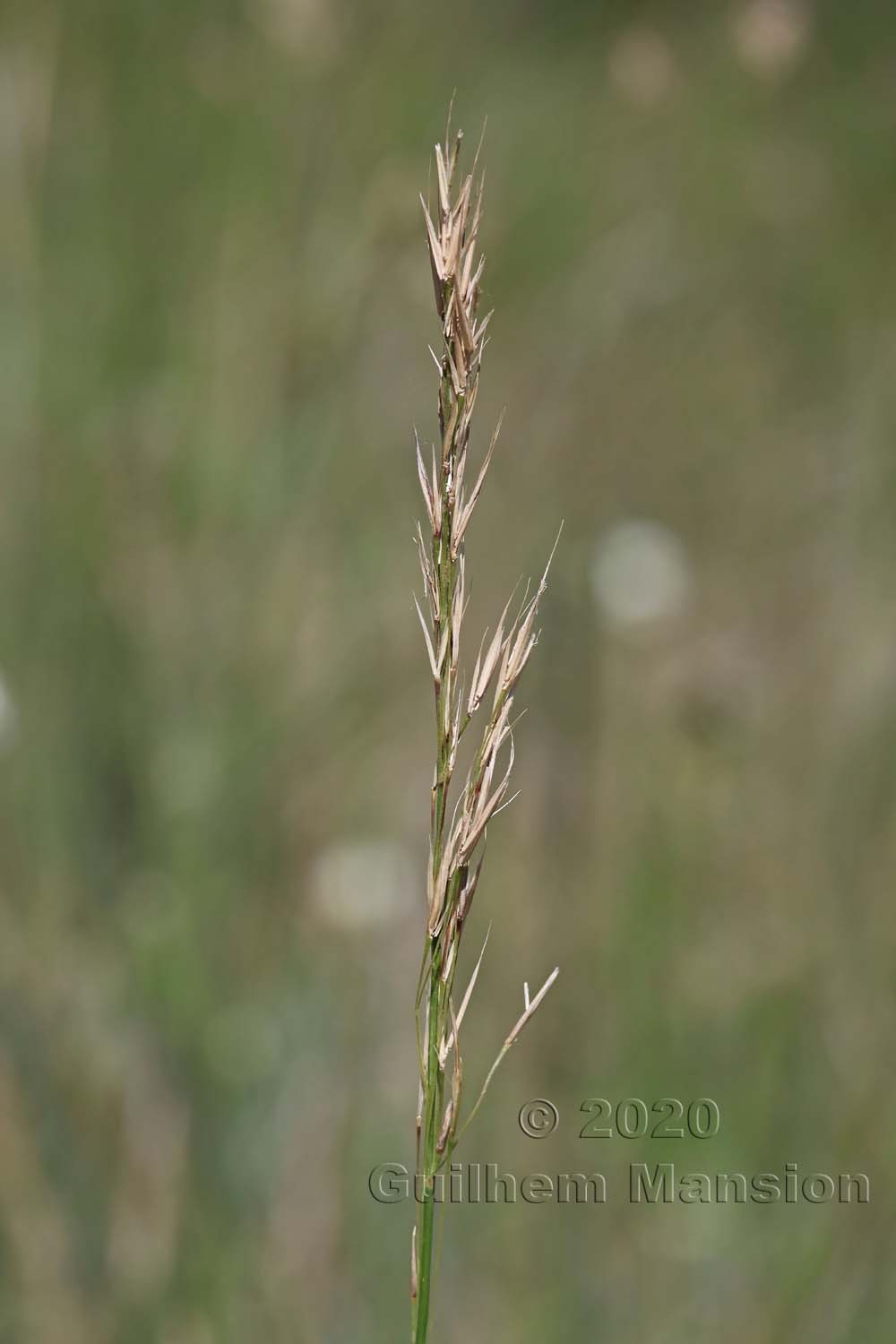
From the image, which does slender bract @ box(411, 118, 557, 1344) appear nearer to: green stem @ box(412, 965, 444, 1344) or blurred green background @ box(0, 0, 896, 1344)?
green stem @ box(412, 965, 444, 1344)

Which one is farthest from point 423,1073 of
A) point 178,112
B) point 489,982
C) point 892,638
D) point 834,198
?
point 834,198

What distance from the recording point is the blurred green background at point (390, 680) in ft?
4.11

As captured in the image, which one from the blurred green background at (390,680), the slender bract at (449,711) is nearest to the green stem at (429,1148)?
the slender bract at (449,711)

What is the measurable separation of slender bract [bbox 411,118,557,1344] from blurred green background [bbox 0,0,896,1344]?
822mm

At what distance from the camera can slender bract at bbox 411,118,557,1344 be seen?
1.28ft

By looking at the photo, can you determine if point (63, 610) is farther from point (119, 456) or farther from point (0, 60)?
point (0, 60)

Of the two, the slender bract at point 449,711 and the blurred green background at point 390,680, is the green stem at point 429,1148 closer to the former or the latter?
the slender bract at point 449,711

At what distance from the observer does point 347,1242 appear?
126 cm

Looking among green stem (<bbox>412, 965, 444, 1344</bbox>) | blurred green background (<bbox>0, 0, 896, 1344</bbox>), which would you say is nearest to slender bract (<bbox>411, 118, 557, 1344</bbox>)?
green stem (<bbox>412, 965, 444, 1344</bbox>)

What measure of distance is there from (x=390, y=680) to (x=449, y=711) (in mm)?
1464

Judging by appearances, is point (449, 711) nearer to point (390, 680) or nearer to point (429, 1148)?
point (429, 1148)

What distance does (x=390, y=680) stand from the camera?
73.7 inches

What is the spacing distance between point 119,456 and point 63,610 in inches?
8.3

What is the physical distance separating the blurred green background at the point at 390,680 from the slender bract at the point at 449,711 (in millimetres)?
822
